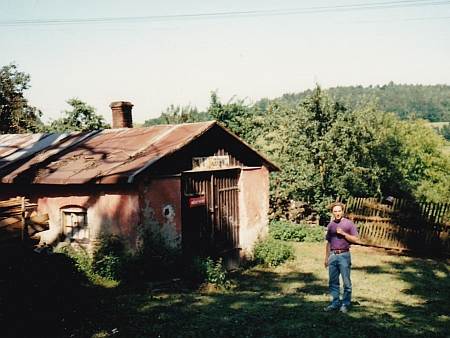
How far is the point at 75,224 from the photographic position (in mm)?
10844

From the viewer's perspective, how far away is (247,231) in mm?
13773

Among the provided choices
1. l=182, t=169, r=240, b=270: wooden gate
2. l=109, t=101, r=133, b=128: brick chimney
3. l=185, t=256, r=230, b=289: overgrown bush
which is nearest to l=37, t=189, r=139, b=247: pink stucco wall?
l=185, t=256, r=230, b=289: overgrown bush

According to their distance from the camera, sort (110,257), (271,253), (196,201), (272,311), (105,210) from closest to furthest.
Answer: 1. (272,311)
2. (110,257)
3. (105,210)
4. (196,201)
5. (271,253)

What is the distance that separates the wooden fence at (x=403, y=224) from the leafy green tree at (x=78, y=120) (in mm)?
19383

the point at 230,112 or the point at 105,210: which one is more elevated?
the point at 230,112

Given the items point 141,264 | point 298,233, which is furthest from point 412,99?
point 141,264

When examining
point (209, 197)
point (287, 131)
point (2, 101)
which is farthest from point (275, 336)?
point (2, 101)

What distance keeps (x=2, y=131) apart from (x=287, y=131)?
72.4 feet

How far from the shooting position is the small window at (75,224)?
1074 centimetres

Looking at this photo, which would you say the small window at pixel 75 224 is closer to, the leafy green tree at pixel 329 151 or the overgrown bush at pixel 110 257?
the overgrown bush at pixel 110 257

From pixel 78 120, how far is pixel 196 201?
20320mm

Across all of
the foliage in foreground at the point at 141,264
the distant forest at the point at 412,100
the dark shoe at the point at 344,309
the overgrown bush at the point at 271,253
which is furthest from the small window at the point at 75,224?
the distant forest at the point at 412,100

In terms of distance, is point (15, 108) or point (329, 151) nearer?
point (329, 151)

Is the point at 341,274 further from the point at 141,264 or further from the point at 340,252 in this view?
the point at 141,264
